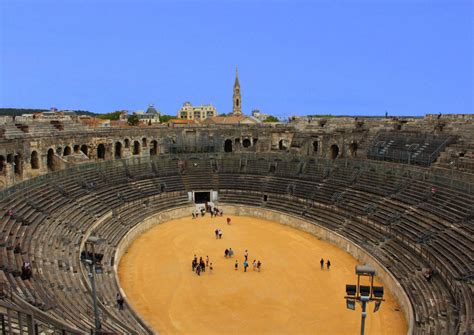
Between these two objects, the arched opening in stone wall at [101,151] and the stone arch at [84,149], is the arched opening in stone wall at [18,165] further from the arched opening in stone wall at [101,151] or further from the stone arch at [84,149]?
the arched opening in stone wall at [101,151]

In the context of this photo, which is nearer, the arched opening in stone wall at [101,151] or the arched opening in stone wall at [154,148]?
the arched opening in stone wall at [101,151]

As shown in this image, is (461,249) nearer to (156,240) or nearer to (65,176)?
(156,240)

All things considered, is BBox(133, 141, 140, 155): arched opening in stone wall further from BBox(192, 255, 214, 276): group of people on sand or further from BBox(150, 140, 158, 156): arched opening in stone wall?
BBox(192, 255, 214, 276): group of people on sand

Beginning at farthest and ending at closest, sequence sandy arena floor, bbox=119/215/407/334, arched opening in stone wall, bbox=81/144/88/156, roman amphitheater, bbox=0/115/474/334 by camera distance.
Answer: arched opening in stone wall, bbox=81/144/88/156
sandy arena floor, bbox=119/215/407/334
roman amphitheater, bbox=0/115/474/334

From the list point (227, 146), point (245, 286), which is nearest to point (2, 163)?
point (245, 286)

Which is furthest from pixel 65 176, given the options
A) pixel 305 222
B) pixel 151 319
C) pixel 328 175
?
pixel 328 175

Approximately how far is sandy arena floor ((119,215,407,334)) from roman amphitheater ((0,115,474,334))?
0.42 feet

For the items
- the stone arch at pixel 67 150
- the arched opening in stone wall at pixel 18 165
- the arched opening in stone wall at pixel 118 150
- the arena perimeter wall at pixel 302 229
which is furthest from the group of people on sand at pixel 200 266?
the arched opening in stone wall at pixel 118 150

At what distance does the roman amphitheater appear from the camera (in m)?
22.8

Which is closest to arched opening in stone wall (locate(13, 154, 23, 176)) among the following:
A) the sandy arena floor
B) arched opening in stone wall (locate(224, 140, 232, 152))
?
the sandy arena floor

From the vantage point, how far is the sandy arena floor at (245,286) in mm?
23594

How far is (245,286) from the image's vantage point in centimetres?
2847

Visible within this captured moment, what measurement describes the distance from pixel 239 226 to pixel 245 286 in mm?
13614

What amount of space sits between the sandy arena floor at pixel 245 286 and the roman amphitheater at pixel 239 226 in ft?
0.42
